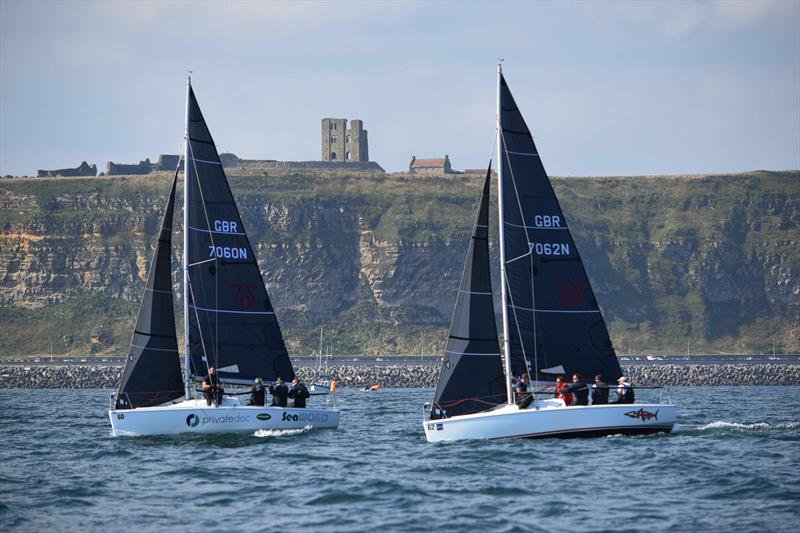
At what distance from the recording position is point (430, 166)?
18088cm

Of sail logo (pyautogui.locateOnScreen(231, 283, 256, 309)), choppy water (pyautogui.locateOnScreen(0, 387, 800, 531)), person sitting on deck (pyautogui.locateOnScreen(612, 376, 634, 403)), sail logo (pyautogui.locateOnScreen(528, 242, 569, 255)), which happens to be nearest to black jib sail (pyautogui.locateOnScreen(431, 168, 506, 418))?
choppy water (pyautogui.locateOnScreen(0, 387, 800, 531))

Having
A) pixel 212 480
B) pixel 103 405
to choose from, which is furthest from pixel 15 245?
pixel 212 480

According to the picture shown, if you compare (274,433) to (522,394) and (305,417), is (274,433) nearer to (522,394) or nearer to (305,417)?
(305,417)

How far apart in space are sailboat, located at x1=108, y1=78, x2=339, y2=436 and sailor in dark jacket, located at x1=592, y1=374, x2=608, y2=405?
30.3 feet

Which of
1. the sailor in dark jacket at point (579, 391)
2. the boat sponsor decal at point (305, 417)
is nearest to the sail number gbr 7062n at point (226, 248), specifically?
the boat sponsor decal at point (305, 417)

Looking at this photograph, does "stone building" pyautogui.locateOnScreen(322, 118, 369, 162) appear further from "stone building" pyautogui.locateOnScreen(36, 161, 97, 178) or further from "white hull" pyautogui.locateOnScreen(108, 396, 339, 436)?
"white hull" pyautogui.locateOnScreen(108, 396, 339, 436)

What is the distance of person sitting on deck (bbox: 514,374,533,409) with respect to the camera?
116ft

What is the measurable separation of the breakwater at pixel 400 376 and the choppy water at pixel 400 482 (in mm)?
45711

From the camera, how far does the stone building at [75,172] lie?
163 metres

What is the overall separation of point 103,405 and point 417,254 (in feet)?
261

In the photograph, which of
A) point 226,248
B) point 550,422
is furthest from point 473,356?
point 226,248

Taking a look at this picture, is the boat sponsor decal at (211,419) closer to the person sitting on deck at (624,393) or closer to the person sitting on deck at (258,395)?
the person sitting on deck at (258,395)

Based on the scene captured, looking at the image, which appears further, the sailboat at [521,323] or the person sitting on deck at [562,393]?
the sailboat at [521,323]

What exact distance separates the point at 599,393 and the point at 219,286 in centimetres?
1245
